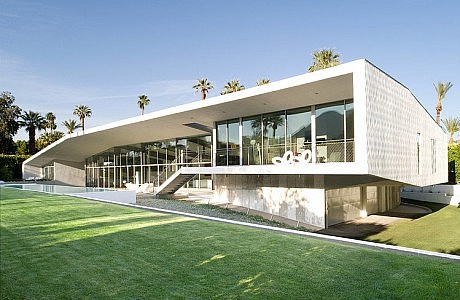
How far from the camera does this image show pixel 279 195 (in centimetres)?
1930

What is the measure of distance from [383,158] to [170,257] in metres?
10.6

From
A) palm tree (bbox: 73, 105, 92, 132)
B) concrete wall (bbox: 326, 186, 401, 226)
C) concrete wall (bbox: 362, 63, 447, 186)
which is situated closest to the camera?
concrete wall (bbox: 362, 63, 447, 186)

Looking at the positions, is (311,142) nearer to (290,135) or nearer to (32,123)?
(290,135)

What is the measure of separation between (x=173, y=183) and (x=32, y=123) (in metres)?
47.5

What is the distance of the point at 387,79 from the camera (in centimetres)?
1480

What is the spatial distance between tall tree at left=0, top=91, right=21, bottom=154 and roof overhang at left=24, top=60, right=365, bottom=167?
2394cm

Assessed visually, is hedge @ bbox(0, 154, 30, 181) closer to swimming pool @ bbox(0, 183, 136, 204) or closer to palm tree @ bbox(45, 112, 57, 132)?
palm tree @ bbox(45, 112, 57, 132)

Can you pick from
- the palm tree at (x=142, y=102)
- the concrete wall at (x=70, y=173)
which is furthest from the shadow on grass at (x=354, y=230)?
the palm tree at (x=142, y=102)

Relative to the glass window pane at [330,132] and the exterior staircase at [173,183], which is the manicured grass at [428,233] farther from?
the exterior staircase at [173,183]

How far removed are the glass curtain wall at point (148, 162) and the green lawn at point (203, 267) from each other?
1818 centimetres

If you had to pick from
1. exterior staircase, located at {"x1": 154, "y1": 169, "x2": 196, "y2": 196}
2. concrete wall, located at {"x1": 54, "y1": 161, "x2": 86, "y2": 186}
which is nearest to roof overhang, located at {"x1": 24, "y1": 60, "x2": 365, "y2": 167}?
exterior staircase, located at {"x1": 154, "y1": 169, "x2": 196, "y2": 196}

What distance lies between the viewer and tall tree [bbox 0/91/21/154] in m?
54.3

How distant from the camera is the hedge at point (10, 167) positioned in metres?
42.6

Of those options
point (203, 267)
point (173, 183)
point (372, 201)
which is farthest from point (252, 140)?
point (203, 267)
